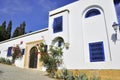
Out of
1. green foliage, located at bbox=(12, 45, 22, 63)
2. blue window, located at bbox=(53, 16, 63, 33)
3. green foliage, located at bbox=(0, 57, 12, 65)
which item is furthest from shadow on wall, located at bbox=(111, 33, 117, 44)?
green foliage, located at bbox=(0, 57, 12, 65)

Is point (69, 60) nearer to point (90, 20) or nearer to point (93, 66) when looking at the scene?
point (93, 66)

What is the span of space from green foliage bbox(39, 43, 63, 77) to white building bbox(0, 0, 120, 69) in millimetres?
630

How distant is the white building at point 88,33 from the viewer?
998cm

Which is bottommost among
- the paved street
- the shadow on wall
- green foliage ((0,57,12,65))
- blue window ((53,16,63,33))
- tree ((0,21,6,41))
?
the paved street

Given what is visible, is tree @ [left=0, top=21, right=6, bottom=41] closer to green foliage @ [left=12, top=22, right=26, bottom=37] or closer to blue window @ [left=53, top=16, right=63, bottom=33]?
green foliage @ [left=12, top=22, right=26, bottom=37]

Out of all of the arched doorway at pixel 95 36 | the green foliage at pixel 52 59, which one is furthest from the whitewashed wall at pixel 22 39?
the arched doorway at pixel 95 36

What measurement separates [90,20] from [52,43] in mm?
4593

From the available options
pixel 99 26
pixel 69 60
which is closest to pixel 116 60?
pixel 99 26

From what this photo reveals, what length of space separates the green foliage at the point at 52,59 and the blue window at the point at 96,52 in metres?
3.00

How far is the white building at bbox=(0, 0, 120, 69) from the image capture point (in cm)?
998

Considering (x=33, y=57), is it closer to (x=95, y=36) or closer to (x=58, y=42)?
(x=58, y=42)

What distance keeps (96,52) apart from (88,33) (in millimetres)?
1854

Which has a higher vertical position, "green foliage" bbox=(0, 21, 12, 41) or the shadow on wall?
"green foliage" bbox=(0, 21, 12, 41)

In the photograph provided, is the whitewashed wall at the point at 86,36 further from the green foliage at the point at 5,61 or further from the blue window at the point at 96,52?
the green foliage at the point at 5,61
